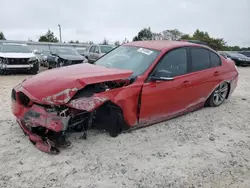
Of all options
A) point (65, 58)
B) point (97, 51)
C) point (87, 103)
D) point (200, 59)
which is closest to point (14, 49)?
point (65, 58)

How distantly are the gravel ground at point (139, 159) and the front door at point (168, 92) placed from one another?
0.30m

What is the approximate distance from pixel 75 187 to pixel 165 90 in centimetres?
223

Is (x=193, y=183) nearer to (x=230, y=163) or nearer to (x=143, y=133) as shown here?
(x=230, y=163)

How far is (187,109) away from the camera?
Answer: 4977mm

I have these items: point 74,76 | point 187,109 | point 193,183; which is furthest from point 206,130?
point 74,76

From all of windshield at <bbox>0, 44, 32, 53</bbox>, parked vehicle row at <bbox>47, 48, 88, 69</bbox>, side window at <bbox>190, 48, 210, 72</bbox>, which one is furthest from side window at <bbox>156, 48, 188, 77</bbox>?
windshield at <bbox>0, 44, 32, 53</bbox>

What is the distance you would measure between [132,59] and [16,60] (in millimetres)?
8211

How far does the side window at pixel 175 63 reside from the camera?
14.5 feet

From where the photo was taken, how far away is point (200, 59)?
17.1 ft

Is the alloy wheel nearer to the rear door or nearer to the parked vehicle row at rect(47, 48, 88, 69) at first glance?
the rear door

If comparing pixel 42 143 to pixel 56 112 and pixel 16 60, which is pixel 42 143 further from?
pixel 16 60

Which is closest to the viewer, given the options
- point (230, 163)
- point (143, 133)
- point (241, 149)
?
point (230, 163)

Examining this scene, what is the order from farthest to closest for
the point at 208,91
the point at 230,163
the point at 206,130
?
the point at 208,91 → the point at 206,130 → the point at 230,163

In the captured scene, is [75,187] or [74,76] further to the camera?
[74,76]
